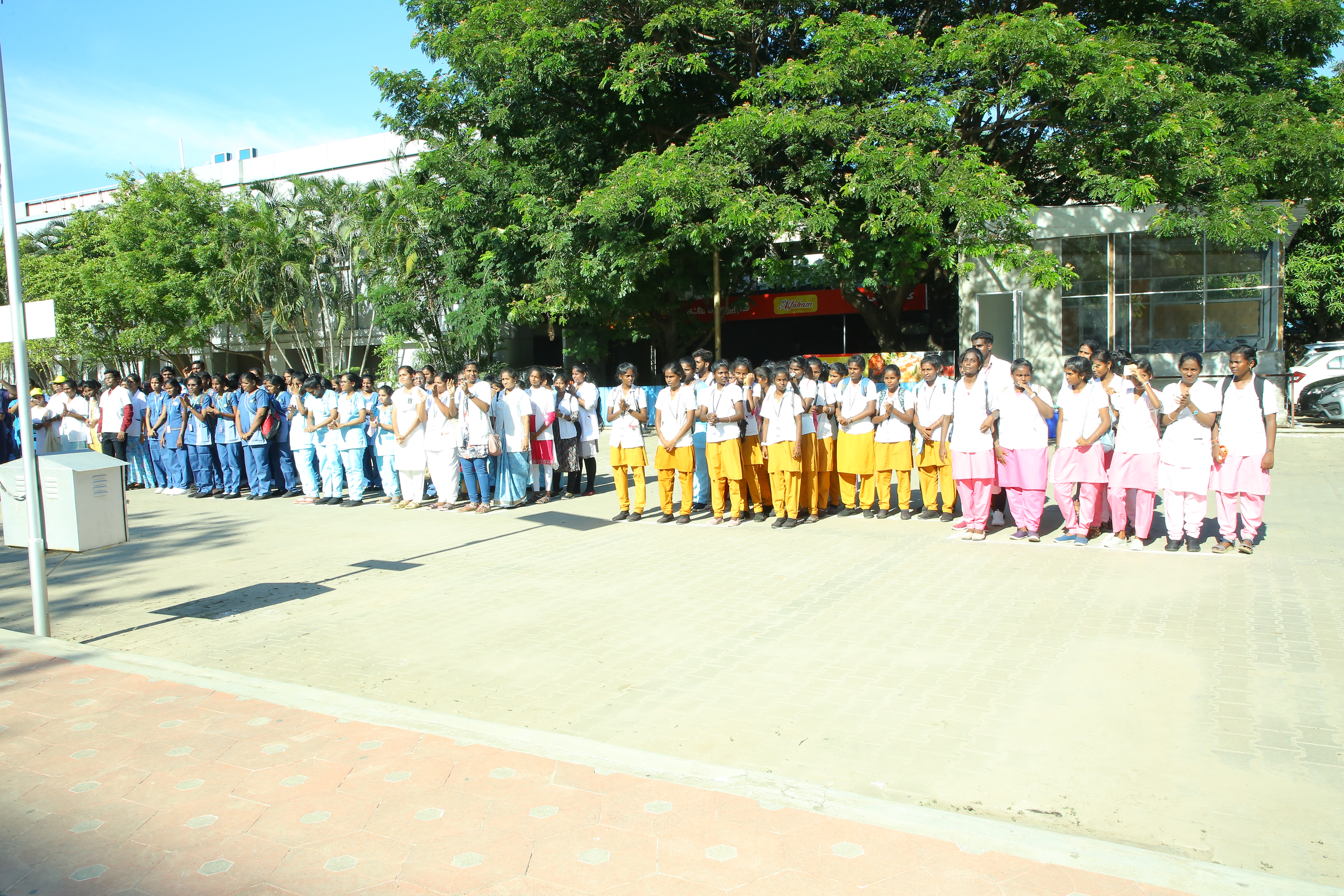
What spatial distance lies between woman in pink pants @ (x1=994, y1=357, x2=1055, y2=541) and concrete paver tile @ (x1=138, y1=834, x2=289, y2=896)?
725 cm

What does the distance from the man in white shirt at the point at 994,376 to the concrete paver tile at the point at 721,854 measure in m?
6.32

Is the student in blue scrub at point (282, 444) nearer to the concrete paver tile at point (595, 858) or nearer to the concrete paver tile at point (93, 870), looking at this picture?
the concrete paver tile at point (93, 870)

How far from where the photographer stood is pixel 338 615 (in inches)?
272

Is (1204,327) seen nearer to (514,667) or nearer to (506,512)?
(506,512)

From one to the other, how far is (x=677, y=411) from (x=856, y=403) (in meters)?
1.96

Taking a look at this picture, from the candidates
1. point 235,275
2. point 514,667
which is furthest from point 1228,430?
point 235,275

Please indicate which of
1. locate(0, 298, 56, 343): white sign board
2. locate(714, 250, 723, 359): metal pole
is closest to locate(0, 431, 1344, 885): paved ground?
locate(0, 298, 56, 343): white sign board

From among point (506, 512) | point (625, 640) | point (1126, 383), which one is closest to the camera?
point (625, 640)

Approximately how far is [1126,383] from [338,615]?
723 centimetres

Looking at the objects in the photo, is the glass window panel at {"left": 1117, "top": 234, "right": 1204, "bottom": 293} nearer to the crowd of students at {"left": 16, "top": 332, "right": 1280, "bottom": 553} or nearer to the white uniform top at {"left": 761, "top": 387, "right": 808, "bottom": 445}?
the crowd of students at {"left": 16, "top": 332, "right": 1280, "bottom": 553}

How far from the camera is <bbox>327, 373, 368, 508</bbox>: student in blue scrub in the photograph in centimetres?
1266

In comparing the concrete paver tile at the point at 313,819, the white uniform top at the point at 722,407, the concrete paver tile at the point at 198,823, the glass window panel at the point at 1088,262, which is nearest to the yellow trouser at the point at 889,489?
the white uniform top at the point at 722,407

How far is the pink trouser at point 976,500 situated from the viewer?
9.04 meters

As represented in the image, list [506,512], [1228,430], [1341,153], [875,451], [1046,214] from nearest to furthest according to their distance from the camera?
1. [1228,430]
2. [875,451]
3. [506,512]
4. [1341,153]
5. [1046,214]
